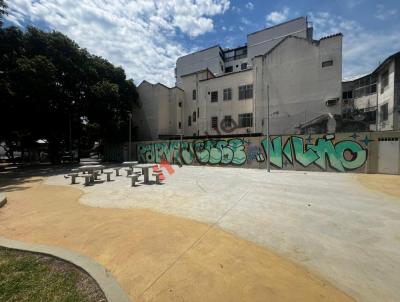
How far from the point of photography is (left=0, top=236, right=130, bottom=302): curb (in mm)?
2340

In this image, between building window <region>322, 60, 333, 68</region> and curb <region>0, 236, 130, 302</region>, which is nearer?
curb <region>0, 236, 130, 302</region>

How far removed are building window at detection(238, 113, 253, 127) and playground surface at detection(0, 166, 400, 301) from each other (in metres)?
16.9

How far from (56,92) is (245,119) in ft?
65.1

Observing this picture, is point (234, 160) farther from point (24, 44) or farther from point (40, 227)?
point (24, 44)

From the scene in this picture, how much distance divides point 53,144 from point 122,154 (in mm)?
7654

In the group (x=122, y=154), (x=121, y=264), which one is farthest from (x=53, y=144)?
(x=121, y=264)

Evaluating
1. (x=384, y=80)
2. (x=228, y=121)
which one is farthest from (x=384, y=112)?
(x=228, y=121)

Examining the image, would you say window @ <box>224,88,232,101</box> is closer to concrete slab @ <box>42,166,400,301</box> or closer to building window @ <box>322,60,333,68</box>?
building window @ <box>322,60,333,68</box>

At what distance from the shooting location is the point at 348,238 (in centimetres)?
387

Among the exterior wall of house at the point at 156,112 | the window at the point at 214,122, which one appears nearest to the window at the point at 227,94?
the window at the point at 214,122

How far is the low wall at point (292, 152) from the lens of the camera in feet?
40.6

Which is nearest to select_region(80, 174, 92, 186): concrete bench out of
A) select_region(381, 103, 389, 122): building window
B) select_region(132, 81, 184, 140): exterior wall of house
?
select_region(132, 81, 184, 140): exterior wall of house

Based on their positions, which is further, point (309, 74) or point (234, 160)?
point (309, 74)

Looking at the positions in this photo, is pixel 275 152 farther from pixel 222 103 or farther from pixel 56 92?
pixel 56 92
